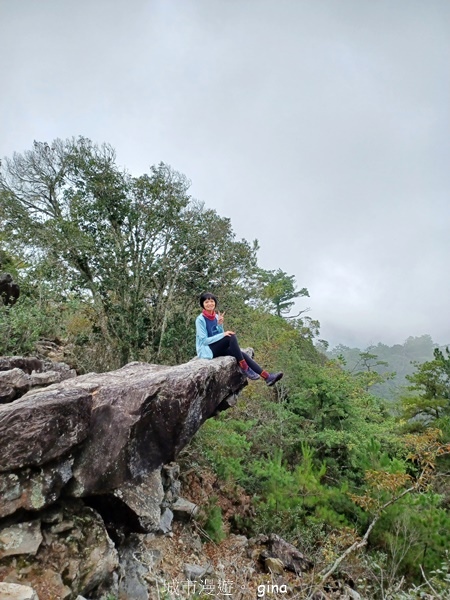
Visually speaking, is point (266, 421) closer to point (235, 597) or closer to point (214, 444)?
point (214, 444)

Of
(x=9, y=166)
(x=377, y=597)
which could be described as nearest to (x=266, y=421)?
(x=377, y=597)

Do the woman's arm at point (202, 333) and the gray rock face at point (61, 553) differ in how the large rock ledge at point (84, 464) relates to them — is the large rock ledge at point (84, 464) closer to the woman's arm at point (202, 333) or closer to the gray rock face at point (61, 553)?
the gray rock face at point (61, 553)

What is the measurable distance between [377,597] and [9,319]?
998 cm

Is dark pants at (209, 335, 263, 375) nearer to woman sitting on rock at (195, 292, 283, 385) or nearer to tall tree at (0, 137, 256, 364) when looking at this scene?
woman sitting on rock at (195, 292, 283, 385)

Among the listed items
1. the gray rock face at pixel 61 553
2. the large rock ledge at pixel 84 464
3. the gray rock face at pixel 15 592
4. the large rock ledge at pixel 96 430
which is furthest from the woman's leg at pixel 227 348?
the gray rock face at pixel 15 592

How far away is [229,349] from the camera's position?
6.11 meters

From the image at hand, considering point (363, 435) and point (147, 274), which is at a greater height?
point (147, 274)

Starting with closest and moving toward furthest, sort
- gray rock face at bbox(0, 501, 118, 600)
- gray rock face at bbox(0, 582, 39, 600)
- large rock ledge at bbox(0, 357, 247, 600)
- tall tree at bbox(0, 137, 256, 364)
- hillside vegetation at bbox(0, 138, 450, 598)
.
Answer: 1. gray rock face at bbox(0, 582, 39, 600)
2. gray rock face at bbox(0, 501, 118, 600)
3. large rock ledge at bbox(0, 357, 247, 600)
4. hillside vegetation at bbox(0, 138, 450, 598)
5. tall tree at bbox(0, 137, 256, 364)

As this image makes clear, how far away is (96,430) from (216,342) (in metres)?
2.43

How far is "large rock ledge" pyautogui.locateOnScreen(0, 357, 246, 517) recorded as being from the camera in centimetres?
383

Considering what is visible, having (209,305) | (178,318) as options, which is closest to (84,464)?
(209,305)

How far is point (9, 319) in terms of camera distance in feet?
26.8

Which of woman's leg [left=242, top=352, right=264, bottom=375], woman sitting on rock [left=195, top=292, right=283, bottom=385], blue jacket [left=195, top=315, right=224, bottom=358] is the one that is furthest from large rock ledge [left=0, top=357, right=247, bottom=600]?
woman's leg [left=242, top=352, right=264, bottom=375]

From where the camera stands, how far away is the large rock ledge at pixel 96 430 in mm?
3828
